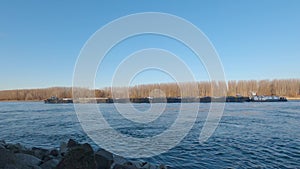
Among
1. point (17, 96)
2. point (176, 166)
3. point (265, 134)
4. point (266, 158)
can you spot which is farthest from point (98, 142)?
point (17, 96)

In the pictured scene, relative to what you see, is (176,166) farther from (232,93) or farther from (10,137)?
(232,93)

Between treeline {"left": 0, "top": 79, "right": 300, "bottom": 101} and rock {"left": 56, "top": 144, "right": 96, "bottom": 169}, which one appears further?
treeline {"left": 0, "top": 79, "right": 300, "bottom": 101}

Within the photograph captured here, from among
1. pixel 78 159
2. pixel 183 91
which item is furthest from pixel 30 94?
pixel 78 159

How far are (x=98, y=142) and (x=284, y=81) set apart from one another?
298 ft

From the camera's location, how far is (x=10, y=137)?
43.2 ft

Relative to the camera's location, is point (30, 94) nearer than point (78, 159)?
No

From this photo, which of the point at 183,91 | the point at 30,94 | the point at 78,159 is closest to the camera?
the point at 78,159

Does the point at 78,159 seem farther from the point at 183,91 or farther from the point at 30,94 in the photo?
the point at 30,94

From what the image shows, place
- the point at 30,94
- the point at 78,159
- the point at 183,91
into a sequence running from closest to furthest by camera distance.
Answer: the point at 78,159 → the point at 183,91 → the point at 30,94

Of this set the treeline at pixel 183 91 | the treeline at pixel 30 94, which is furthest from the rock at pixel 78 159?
the treeline at pixel 30 94

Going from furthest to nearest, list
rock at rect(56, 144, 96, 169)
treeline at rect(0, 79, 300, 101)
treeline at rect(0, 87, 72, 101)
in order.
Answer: treeline at rect(0, 87, 72, 101) → treeline at rect(0, 79, 300, 101) → rock at rect(56, 144, 96, 169)

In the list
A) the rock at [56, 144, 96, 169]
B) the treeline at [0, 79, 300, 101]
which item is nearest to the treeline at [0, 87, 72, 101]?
the treeline at [0, 79, 300, 101]

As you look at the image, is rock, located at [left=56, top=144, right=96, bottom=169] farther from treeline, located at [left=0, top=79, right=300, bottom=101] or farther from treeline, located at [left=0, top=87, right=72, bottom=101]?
treeline, located at [left=0, top=87, right=72, bottom=101]

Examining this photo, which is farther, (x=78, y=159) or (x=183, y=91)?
(x=183, y=91)
